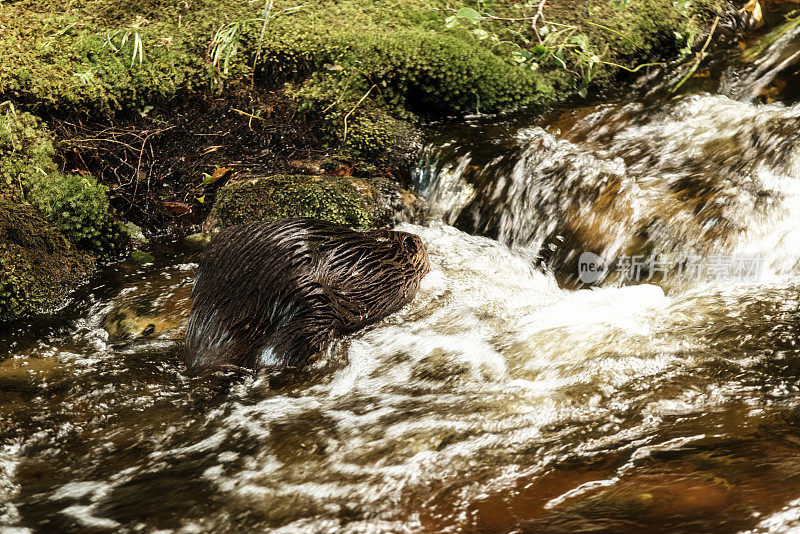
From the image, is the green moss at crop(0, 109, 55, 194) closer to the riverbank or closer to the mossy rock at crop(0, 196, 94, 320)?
the riverbank

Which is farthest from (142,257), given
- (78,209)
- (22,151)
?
(22,151)

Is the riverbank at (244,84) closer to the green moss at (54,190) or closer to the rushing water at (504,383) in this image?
the green moss at (54,190)

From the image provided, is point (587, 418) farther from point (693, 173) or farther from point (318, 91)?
point (318, 91)

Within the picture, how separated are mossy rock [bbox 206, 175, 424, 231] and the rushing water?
0.38 metres

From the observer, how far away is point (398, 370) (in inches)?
138

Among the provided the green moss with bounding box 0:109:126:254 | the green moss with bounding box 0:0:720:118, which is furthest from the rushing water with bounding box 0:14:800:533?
the green moss with bounding box 0:0:720:118

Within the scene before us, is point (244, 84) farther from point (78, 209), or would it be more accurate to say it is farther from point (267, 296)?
point (267, 296)

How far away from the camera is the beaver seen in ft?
10.9

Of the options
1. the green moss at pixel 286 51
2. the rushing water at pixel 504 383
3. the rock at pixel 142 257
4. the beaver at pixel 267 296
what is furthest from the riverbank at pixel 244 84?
the beaver at pixel 267 296

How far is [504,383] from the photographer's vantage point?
124 inches

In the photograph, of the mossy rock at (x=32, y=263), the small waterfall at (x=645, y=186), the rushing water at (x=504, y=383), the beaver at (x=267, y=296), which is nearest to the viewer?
the rushing water at (x=504, y=383)

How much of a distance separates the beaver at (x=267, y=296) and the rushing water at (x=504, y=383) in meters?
0.16

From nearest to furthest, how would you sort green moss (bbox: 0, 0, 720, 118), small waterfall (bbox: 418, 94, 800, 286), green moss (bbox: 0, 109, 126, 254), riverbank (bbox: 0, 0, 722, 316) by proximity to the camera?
small waterfall (bbox: 418, 94, 800, 286)
green moss (bbox: 0, 109, 126, 254)
riverbank (bbox: 0, 0, 722, 316)
green moss (bbox: 0, 0, 720, 118)

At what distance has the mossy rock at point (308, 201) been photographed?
5.13 metres
